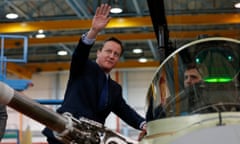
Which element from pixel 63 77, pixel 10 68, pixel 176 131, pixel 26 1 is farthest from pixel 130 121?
pixel 63 77

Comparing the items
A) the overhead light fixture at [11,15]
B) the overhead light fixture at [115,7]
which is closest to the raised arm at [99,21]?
the overhead light fixture at [115,7]

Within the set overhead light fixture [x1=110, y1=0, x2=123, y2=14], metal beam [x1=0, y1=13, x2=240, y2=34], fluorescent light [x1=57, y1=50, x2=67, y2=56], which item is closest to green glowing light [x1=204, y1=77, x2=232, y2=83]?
overhead light fixture [x1=110, y1=0, x2=123, y2=14]

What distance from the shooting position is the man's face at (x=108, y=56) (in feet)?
12.1

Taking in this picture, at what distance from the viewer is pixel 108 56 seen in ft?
12.1

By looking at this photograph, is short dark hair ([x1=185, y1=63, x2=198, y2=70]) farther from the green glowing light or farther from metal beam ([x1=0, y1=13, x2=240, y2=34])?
metal beam ([x1=0, y1=13, x2=240, y2=34])

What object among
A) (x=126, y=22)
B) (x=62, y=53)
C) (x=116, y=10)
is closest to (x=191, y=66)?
(x=116, y=10)

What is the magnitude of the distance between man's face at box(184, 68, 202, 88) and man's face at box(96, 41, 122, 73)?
36.4 inches

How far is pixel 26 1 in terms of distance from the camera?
1524cm

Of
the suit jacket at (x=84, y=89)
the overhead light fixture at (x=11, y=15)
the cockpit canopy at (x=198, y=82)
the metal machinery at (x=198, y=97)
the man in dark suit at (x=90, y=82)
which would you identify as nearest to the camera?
the metal machinery at (x=198, y=97)

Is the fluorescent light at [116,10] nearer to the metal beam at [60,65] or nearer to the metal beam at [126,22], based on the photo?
the metal beam at [126,22]

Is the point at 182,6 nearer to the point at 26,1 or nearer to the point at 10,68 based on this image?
the point at 26,1

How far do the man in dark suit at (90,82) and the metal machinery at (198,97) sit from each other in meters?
0.52

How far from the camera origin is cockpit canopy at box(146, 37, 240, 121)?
108 inches

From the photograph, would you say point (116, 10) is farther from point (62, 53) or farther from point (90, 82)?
point (90, 82)
